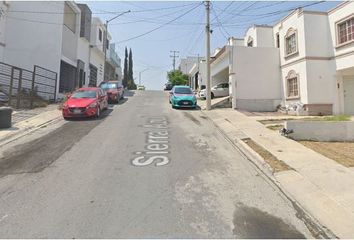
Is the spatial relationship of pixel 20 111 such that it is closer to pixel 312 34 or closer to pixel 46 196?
pixel 46 196

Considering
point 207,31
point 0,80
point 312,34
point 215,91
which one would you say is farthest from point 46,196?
point 215,91

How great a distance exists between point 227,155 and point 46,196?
5.44 m

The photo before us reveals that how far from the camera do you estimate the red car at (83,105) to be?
1480cm

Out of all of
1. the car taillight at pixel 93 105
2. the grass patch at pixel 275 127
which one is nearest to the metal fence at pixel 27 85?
the car taillight at pixel 93 105

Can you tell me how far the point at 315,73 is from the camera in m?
19.2

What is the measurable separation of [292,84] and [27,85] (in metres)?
18.6

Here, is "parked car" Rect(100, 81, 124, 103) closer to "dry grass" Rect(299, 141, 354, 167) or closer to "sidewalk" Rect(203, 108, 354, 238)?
"sidewalk" Rect(203, 108, 354, 238)

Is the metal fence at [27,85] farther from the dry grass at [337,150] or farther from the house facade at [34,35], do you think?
the dry grass at [337,150]

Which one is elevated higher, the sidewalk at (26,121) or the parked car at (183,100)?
the parked car at (183,100)

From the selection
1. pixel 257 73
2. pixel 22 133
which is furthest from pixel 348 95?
pixel 22 133

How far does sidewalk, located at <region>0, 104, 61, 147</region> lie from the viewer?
1081cm

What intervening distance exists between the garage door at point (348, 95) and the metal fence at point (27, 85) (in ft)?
66.4

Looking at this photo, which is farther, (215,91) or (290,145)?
(215,91)

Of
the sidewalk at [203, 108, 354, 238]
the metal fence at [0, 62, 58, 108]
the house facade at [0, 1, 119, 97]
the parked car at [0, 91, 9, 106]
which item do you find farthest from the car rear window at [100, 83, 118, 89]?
the sidewalk at [203, 108, 354, 238]
